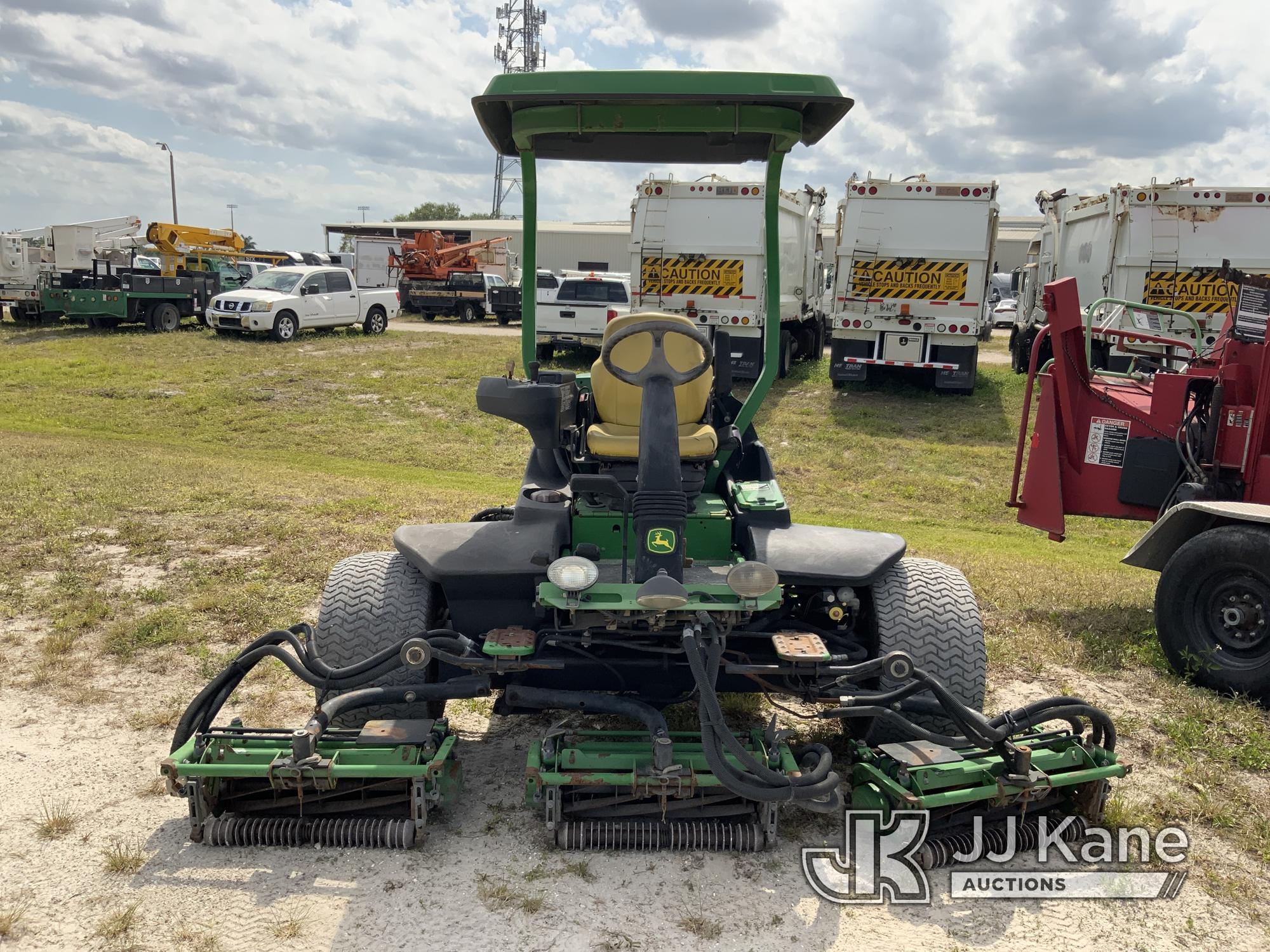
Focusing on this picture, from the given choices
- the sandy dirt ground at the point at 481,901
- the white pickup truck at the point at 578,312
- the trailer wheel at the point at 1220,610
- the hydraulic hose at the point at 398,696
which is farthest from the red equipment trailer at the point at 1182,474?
the white pickup truck at the point at 578,312

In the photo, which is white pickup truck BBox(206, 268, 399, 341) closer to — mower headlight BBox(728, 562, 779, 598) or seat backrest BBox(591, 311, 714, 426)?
seat backrest BBox(591, 311, 714, 426)

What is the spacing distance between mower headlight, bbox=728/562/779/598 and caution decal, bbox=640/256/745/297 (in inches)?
455

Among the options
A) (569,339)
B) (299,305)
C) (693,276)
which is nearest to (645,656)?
(693,276)

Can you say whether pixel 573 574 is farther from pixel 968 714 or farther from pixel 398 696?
pixel 968 714

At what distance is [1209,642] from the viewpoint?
5035mm

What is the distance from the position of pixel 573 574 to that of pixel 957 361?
12.0 meters

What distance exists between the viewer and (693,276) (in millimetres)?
14406

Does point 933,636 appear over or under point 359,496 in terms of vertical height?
over

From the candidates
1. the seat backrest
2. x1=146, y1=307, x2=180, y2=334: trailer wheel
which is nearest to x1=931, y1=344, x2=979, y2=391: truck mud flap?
the seat backrest

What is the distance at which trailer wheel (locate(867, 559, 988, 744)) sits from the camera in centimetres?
384

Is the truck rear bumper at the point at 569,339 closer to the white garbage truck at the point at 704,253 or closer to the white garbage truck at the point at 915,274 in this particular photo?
the white garbage truck at the point at 704,253

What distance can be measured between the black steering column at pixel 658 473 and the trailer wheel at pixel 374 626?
962 mm

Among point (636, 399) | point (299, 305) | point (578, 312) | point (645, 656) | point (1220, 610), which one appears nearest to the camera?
point (645, 656)

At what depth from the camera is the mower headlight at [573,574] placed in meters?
3.23
